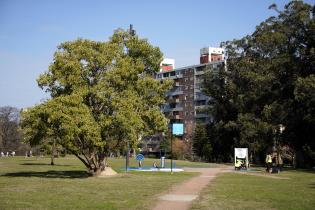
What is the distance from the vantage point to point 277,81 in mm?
53125

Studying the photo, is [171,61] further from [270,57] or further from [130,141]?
[130,141]

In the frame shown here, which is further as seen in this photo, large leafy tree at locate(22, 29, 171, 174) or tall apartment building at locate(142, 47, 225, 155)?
tall apartment building at locate(142, 47, 225, 155)

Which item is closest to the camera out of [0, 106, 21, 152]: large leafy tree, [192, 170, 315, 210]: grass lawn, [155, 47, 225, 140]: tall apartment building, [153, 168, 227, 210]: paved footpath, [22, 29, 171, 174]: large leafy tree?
[153, 168, 227, 210]: paved footpath

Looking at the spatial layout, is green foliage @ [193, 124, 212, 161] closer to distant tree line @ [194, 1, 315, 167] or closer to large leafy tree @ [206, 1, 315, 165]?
distant tree line @ [194, 1, 315, 167]

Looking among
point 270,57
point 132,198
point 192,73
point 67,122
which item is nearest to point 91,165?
point 67,122

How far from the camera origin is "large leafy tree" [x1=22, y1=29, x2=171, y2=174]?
2716 cm

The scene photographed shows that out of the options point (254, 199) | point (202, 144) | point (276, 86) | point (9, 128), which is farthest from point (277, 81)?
point (9, 128)

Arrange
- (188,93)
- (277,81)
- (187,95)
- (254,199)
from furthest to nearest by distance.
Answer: (187,95)
(188,93)
(277,81)
(254,199)

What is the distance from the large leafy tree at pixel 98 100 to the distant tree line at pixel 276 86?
1758 cm

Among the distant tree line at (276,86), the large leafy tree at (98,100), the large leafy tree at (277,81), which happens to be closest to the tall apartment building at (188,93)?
the distant tree line at (276,86)

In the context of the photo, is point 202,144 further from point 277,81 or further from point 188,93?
point 188,93

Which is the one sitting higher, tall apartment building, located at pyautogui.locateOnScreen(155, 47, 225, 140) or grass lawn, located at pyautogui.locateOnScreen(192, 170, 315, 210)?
tall apartment building, located at pyautogui.locateOnScreen(155, 47, 225, 140)

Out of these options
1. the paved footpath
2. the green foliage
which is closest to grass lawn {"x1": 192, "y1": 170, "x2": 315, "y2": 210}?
the paved footpath

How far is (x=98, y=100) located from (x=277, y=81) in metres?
29.0
